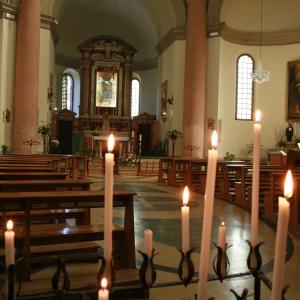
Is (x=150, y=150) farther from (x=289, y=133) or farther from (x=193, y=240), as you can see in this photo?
(x=193, y=240)

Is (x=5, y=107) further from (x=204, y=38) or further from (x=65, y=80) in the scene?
(x=65, y=80)

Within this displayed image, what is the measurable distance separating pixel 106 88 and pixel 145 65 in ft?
11.1

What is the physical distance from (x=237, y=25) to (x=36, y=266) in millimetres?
18626

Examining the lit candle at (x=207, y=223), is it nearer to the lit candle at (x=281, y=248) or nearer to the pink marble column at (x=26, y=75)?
the lit candle at (x=281, y=248)

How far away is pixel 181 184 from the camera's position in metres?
12.8

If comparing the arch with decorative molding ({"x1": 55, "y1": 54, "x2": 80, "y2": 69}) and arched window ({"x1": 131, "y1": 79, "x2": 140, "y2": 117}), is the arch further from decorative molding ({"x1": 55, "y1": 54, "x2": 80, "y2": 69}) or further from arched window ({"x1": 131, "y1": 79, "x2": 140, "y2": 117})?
arched window ({"x1": 131, "y1": 79, "x2": 140, "y2": 117})

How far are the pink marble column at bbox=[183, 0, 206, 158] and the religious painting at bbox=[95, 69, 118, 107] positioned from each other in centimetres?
908

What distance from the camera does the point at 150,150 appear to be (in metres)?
25.0

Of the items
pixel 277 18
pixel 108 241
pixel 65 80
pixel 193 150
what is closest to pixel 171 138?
pixel 193 150

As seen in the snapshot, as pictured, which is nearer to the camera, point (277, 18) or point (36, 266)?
point (36, 266)

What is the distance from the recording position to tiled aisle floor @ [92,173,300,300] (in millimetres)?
3732


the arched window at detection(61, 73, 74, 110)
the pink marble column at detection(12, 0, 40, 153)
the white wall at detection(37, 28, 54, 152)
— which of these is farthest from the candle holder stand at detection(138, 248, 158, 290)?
the arched window at detection(61, 73, 74, 110)

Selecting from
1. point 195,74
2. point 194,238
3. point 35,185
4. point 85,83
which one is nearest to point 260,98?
point 195,74

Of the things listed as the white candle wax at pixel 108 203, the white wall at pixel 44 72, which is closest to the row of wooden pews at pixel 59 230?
the white candle wax at pixel 108 203
